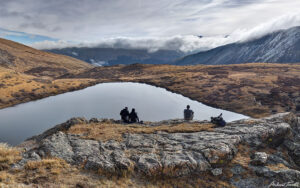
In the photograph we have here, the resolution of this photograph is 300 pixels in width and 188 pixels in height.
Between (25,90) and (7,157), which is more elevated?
(25,90)

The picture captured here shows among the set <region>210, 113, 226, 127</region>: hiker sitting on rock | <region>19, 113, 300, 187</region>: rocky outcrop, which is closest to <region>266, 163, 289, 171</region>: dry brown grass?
<region>19, 113, 300, 187</region>: rocky outcrop

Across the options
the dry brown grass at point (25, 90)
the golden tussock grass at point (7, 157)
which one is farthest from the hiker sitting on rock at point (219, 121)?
the dry brown grass at point (25, 90)

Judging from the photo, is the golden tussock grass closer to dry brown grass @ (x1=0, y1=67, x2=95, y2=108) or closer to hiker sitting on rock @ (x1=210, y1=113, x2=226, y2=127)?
hiker sitting on rock @ (x1=210, y1=113, x2=226, y2=127)

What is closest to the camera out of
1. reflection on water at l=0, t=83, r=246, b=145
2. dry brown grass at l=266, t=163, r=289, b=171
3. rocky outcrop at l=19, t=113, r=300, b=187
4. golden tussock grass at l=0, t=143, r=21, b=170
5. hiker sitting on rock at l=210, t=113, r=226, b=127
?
golden tussock grass at l=0, t=143, r=21, b=170

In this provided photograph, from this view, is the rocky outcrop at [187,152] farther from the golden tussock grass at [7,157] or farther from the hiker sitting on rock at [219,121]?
the hiker sitting on rock at [219,121]

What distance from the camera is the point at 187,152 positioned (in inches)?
675

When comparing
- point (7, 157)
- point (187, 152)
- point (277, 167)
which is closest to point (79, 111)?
point (7, 157)

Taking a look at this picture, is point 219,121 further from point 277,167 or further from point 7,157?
point 7,157

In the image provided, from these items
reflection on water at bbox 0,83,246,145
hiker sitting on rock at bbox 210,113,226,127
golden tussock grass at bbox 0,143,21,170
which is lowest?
reflection on water at bbox 0,83,246,145

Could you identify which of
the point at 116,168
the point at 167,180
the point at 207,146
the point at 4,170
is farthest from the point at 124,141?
the point at 4,170

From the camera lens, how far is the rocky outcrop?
1497cm

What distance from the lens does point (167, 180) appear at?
14312 millimetres

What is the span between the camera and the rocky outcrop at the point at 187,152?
589 inches

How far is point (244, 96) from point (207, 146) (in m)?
78.9
